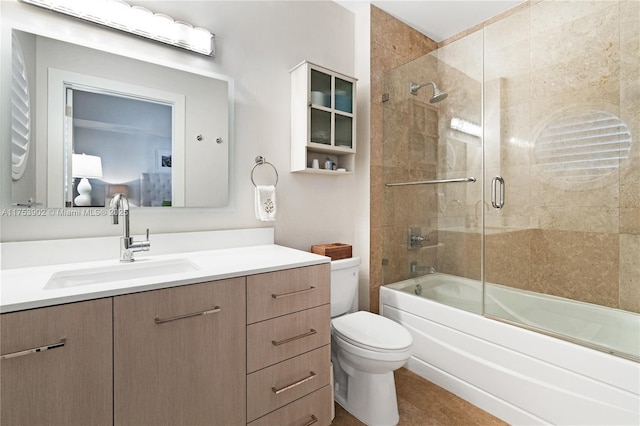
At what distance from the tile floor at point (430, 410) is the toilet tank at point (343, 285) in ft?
1.72

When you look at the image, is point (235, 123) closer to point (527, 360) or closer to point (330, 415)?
point (330, 415)

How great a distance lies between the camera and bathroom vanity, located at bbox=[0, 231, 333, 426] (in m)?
0.79

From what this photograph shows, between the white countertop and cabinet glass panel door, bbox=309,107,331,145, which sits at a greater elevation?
cabinet glass panel door, bbox=309,107,331,145

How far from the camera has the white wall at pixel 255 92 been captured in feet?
4.14

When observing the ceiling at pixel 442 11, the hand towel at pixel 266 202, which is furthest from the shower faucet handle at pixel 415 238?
the ceiling at pixel 442 11

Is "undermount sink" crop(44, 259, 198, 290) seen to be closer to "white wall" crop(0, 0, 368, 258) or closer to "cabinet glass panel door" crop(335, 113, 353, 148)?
"white wall" crop(0, 0, 368, 258)

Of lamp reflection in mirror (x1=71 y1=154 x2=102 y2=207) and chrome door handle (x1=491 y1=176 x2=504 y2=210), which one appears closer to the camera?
lamp reflection in mirror (x1=71 y1=154 x2=102 y2=207)

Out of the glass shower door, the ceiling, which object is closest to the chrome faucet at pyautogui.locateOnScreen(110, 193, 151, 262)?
the glass shower door

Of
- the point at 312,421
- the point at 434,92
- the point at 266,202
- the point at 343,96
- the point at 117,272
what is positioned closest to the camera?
the point at 117,272

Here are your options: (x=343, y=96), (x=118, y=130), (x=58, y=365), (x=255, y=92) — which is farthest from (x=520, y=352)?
(x=118, y=130)

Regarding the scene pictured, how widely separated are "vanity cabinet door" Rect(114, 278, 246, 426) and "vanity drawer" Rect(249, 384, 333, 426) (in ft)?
0.47

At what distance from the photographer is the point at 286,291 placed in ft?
4.01

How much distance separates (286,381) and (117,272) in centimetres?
83

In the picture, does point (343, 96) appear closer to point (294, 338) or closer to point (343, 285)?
point (343, 285)
